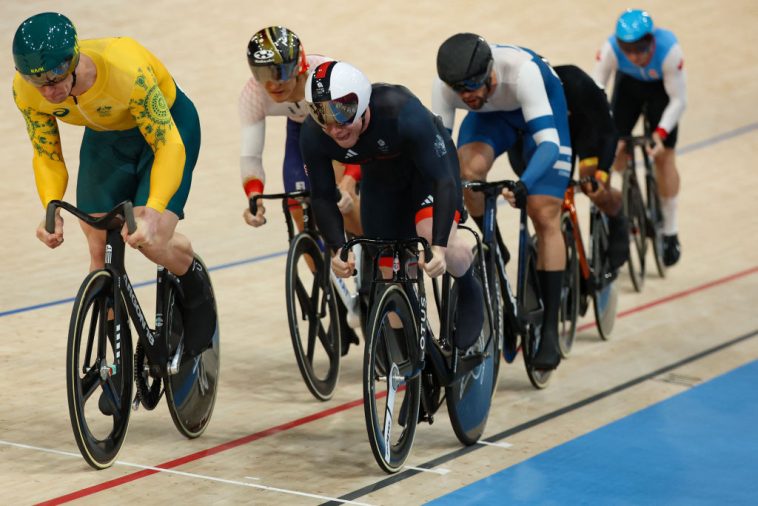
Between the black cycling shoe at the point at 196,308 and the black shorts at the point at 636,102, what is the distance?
3.27 metres

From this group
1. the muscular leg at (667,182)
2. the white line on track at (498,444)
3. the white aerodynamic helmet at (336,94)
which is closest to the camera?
the white aerodynamic helmet at (336,94)

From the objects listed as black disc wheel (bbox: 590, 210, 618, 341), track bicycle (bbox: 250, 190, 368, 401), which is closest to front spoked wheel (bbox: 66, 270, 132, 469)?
track bicycle (bbox: 250, 190, 368, 401)

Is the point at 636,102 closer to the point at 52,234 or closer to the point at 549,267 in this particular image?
the point at 549,267

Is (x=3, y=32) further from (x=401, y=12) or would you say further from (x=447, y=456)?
(x=447, y=456)

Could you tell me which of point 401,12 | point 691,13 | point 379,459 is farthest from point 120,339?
point 691,13

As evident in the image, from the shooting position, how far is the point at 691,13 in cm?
1264

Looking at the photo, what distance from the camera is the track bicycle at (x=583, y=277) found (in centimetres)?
514

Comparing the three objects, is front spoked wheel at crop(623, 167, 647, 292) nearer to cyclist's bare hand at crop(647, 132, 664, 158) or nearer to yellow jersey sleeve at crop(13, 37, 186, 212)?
cyclist's bare hand at crop(647, 132, 664, 158)

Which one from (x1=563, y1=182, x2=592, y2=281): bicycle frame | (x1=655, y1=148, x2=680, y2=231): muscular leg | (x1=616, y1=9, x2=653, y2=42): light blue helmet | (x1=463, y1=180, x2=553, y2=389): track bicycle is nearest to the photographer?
(x1=463, y1=180, x2=553, y2=389): track bicycle

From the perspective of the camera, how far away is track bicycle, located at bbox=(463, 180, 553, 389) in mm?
4617

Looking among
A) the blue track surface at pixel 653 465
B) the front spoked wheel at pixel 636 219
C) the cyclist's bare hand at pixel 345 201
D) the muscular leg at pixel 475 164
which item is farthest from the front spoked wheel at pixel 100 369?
the front spoked wheel at pixel 636 219

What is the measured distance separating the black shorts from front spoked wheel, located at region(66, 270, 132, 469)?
376 cm

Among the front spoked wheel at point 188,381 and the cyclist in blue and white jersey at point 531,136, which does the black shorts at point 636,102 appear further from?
the front spoked wheel at point 188,381

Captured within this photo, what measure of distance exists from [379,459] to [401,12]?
835 centimetres
